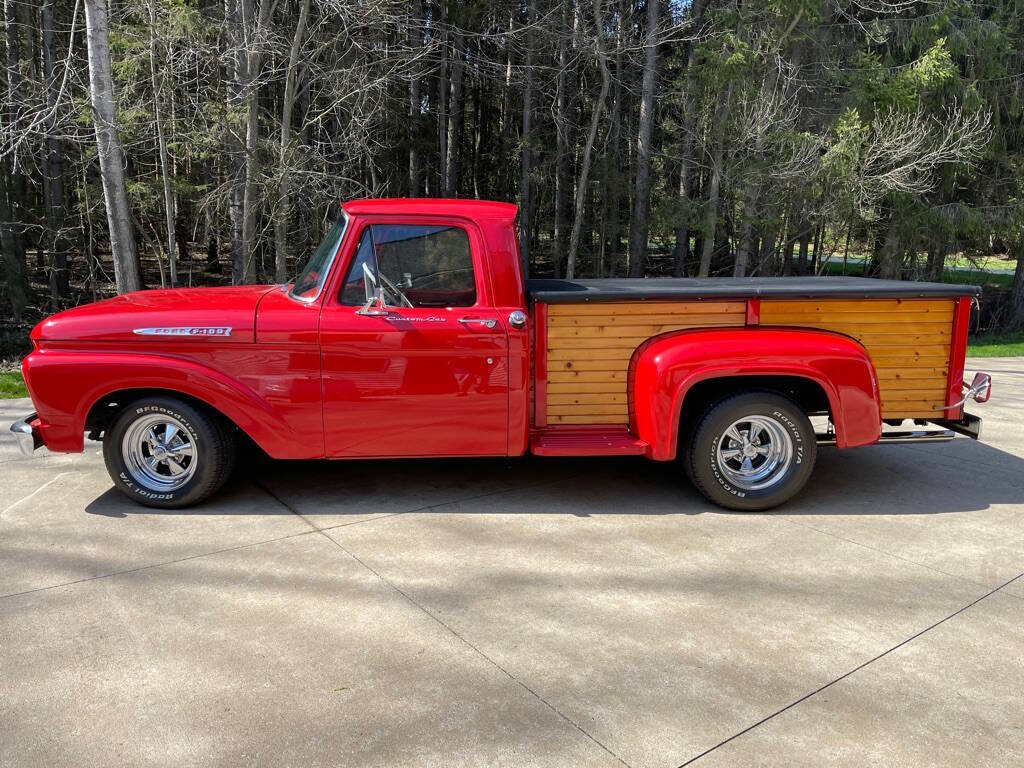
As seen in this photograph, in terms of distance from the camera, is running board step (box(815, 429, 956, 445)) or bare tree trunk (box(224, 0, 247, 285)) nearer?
running board step (box(815, 429, 956, 445))

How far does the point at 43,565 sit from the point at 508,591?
249 centimetres

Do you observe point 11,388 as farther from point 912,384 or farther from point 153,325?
point 912,384

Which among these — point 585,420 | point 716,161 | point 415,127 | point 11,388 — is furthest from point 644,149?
point 585,420

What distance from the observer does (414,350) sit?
477 cm

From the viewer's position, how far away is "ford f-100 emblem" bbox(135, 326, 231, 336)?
473 centimetres

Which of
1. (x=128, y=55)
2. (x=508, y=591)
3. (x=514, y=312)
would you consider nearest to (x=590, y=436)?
(x=514, y=312)

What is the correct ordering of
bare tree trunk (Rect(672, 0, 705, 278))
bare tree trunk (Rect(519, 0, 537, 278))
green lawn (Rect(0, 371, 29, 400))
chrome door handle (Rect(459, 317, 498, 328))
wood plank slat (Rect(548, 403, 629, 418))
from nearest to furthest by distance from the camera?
chrome door handle (Rect(459, 317, 498, 328)) < wood plank slat (Rect(548, 403, 629, 418)) < green lawn (Rect(0, 371, 29, 400)) < bare tree trunk (Rect(672, 0, 705, 278)) < bare tree trunk (Rect(519, 0, 537, 278))

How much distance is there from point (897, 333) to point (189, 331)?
4.46 meters

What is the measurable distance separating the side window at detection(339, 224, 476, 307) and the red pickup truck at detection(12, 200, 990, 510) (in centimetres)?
1

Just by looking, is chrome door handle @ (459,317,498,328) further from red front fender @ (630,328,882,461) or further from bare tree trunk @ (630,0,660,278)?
bare tree trunk @ (630,0,660,278)

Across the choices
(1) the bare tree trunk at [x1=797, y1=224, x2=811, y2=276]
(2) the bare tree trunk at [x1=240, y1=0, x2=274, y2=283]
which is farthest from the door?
(1) the bare tree trunk at [x1=797, y1=224, x2=811, y2=276]

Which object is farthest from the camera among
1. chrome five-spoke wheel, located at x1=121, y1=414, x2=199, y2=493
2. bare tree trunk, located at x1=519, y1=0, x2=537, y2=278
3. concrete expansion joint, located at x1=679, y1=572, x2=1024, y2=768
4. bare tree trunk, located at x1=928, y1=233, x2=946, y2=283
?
bare tree trunk, located at x1=519, y1=0, x2=537, y2=278

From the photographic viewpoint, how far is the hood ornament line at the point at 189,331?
4727 mm

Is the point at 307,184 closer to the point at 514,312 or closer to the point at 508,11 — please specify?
the point at 514,312
